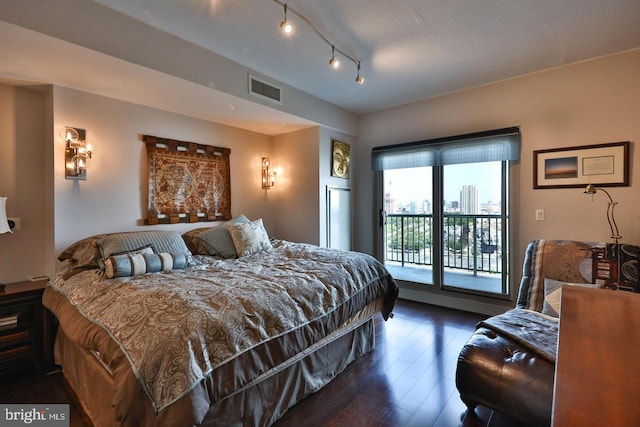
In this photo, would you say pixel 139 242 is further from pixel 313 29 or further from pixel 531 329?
pixel 531 329

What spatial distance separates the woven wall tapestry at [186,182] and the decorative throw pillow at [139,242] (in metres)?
0.46

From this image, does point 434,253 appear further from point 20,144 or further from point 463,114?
point 20,144

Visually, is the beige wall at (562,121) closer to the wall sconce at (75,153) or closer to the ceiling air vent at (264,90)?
the ceiling air vent at (264,90)

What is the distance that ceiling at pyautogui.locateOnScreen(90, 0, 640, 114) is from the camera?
6.75 feet

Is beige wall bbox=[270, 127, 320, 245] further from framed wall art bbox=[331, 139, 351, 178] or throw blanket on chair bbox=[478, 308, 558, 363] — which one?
throw blanket on chair bbox=[478, 308, 558, 363]

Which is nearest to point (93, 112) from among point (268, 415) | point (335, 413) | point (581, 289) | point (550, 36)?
point (268, 415)

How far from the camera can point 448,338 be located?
286 cm

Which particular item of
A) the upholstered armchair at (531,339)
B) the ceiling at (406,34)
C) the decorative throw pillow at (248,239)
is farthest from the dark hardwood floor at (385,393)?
the ceiling at (406,34)

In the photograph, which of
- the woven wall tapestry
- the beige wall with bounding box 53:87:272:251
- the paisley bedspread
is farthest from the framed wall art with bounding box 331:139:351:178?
the paisley bedspread

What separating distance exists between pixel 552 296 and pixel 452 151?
2.01 metres

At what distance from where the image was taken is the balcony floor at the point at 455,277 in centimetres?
368

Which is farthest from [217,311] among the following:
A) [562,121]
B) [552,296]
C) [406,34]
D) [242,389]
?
[562,121]

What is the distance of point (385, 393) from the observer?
2035 mm

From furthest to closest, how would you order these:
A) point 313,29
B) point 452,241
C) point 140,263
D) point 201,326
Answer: point 452,241 → point 313,29 → point 140,263 → point 201,326
